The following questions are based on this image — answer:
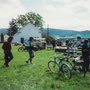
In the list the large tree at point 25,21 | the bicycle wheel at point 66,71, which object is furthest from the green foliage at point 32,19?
the bicycle wheel at point 66,71

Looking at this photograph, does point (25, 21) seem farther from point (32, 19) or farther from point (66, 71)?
point (66, 71)

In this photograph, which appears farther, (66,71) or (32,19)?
(32,19)

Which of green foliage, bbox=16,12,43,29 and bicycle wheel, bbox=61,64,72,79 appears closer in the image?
bicycle wheel, bbox=61,64,72,79

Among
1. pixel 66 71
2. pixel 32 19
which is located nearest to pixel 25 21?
pixel 32 19

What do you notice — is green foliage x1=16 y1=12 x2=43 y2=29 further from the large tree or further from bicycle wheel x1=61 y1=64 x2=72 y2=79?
bicycle wheel x1=61 y1=64 x2=72 y2=79

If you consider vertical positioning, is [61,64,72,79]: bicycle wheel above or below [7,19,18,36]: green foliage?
below

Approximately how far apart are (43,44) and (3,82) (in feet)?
72.2

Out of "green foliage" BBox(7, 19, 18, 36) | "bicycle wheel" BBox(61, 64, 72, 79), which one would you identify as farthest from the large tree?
"bicycle wheel" BBox(61, 64, 72, 79)

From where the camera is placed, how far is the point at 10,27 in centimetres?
9050

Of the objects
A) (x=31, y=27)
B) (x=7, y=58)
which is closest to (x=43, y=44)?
(x=7, y=58)

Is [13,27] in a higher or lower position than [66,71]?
higher

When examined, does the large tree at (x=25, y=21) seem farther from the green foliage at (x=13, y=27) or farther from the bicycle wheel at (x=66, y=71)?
the bicycle wheel at (x=66, y=71)

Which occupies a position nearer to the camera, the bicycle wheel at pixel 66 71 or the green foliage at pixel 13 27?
the bicycle wheel at pixel 66 71

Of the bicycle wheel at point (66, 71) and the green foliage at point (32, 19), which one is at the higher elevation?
the green foliage at point (32, 19)
